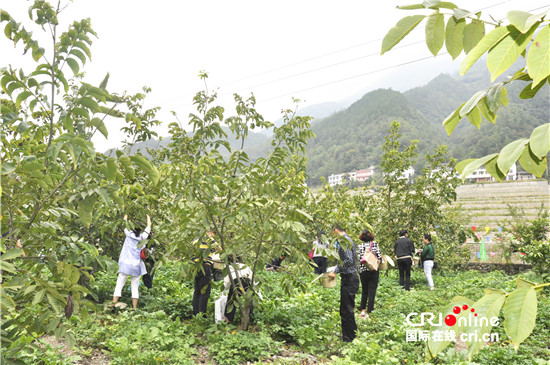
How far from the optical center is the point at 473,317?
2.41ft

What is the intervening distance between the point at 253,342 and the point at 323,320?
171cm

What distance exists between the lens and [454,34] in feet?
3.71

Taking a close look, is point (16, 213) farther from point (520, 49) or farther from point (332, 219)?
point (332, 219)

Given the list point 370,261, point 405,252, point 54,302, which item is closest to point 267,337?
point 370,261

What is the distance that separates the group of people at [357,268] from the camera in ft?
17.4

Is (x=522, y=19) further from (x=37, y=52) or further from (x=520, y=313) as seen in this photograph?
(x=37, y=52)

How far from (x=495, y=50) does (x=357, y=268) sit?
205 inches

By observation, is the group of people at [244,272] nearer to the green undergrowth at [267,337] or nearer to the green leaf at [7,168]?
the green undergrowth at [267,337]

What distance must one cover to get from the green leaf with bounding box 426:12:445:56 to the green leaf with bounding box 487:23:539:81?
0.31m

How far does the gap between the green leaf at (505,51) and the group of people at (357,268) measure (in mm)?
3845

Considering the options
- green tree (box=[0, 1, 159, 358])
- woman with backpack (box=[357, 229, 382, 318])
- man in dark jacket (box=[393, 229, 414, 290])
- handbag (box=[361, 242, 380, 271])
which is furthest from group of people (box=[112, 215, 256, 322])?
man in dark jacket (box=[393, 229, 414, 290])

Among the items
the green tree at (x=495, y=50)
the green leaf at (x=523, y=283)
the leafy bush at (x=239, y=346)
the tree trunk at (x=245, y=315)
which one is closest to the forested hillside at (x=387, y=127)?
the tree trunk at (x=245, y=315)

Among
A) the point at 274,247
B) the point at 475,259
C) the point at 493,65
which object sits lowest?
the point at 475,259

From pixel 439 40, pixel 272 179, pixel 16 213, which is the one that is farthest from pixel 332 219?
pixel 439 40
